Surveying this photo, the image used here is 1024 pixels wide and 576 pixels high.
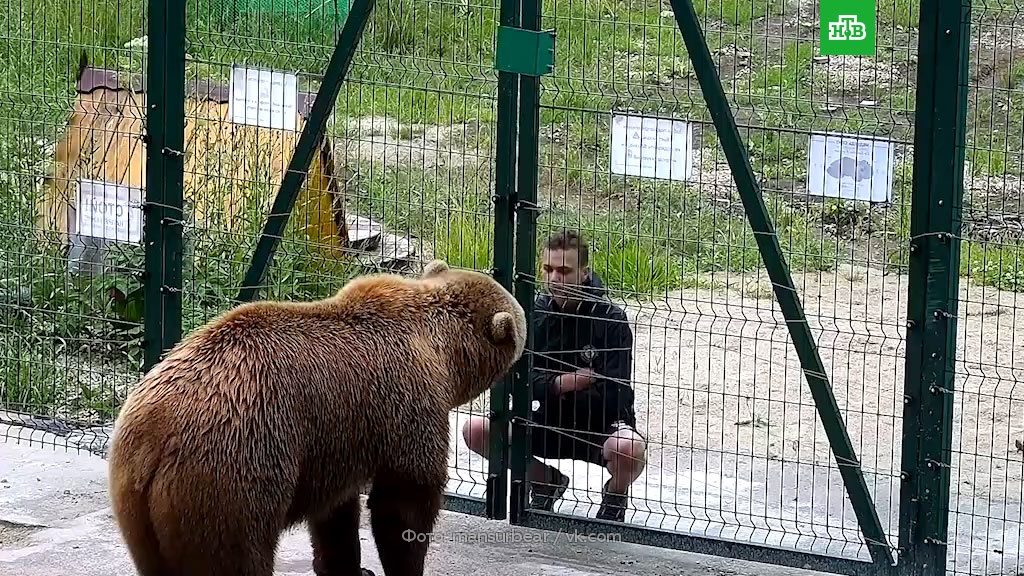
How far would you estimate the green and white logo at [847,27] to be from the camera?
214 inches

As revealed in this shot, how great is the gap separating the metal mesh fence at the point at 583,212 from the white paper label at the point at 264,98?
0.03 m

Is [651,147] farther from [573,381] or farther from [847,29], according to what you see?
[573,381]

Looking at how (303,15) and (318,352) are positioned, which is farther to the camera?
(303,15)

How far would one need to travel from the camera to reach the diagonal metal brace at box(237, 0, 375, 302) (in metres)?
6.36

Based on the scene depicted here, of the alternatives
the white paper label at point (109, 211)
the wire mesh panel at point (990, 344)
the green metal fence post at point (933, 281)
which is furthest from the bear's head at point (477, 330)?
A: the white paper label at point (109, 211)

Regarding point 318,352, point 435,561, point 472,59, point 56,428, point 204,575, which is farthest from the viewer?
point 56,428

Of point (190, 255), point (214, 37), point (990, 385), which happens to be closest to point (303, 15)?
point (214, 37)

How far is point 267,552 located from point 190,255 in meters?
3.07

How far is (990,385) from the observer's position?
891 centimetres

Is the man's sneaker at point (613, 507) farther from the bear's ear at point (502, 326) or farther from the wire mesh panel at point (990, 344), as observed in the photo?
the wire mesh panel at point (990, 344)

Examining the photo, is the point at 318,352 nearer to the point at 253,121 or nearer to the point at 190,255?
the point at 253,121

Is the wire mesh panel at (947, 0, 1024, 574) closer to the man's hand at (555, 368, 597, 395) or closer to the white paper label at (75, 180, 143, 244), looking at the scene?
the man's hand at (555, 368, 597, 395)

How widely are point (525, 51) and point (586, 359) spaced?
1.30 metres

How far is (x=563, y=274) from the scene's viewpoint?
6203 millimetres
